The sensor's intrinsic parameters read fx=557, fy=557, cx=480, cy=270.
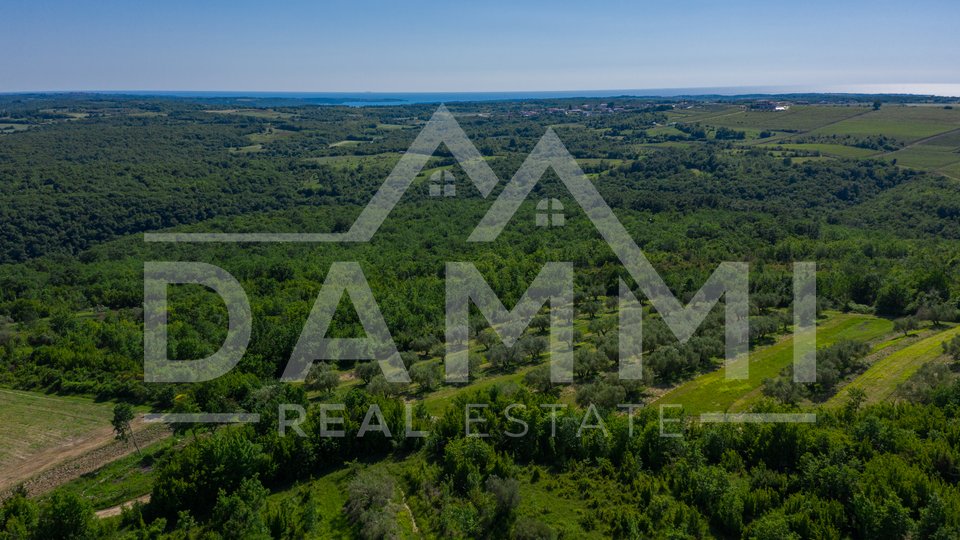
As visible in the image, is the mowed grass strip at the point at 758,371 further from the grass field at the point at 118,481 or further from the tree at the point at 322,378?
the grass field at the point at 118,481

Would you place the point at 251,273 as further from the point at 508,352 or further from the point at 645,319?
the point at 645,319

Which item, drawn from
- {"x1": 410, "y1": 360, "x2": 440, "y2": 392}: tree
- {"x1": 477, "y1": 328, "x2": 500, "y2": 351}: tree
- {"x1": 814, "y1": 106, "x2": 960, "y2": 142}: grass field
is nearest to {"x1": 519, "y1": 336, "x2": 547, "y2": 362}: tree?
{"x1": 477, "y1": 328, "x2": 500, "y2": 351}: tree

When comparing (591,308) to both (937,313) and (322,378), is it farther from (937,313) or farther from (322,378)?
(937,313)

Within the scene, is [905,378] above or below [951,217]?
below

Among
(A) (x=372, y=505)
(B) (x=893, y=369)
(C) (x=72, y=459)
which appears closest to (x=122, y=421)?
(C) (x=72, y=459)

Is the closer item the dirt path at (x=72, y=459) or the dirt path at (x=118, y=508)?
the dirt path at (x=118, y=508)

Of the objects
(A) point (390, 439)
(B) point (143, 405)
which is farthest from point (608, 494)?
(B) point (143, 405)

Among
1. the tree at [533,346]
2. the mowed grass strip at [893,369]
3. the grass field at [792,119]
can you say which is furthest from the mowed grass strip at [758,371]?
the grass field at [792,119]
